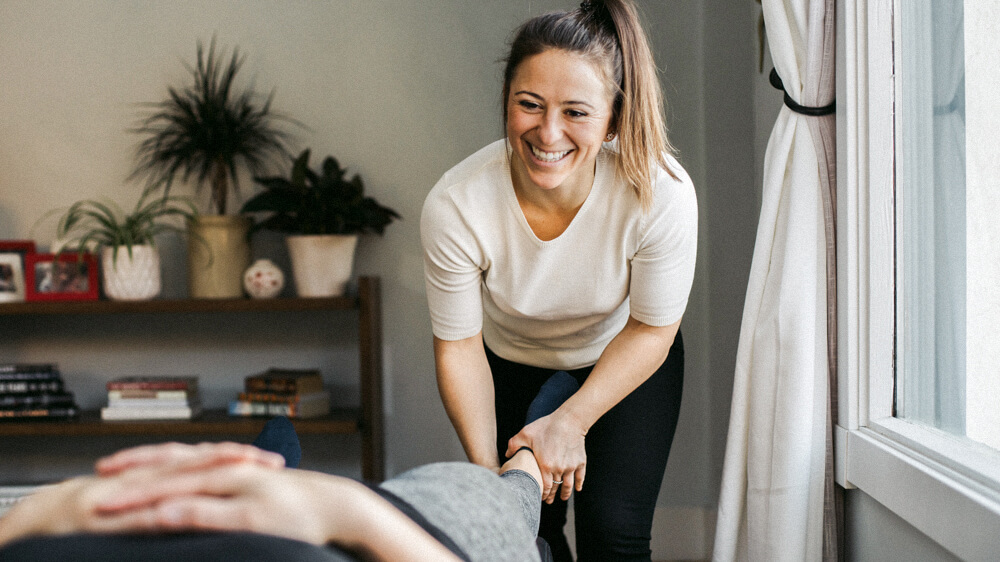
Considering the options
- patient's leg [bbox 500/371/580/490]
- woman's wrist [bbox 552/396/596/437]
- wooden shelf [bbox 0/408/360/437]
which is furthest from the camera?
wooden shelf [bbox 0/408/360/437]

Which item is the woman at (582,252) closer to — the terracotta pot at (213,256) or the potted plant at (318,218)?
the potted plant at (318,218)

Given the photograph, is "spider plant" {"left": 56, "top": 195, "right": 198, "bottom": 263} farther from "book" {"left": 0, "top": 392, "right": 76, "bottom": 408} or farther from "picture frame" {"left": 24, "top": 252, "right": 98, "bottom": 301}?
"book" {"left": 0, "top": 392, "right": 76, "bottom": 408}

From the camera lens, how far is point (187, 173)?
2.38 m

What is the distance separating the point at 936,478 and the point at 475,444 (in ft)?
2.41

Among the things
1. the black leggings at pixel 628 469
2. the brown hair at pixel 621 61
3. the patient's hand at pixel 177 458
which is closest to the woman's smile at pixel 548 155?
the brown hair at pixel 621 61

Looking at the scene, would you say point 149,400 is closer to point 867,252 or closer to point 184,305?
point 184,305

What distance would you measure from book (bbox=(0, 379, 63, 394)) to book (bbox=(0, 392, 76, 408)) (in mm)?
13

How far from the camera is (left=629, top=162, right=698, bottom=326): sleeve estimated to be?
1.22 meters

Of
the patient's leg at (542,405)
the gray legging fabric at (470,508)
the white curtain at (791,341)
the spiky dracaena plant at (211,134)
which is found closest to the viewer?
the gray legging fabric at (470,508)

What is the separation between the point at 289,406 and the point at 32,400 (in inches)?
32.8

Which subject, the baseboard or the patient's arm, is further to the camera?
the baseboard

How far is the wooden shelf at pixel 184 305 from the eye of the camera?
84.6 inches

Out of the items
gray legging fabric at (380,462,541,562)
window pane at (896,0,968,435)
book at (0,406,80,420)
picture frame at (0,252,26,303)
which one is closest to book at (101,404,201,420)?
book at (0,406,80,420)

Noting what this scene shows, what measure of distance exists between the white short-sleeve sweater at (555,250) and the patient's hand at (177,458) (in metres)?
0.74
